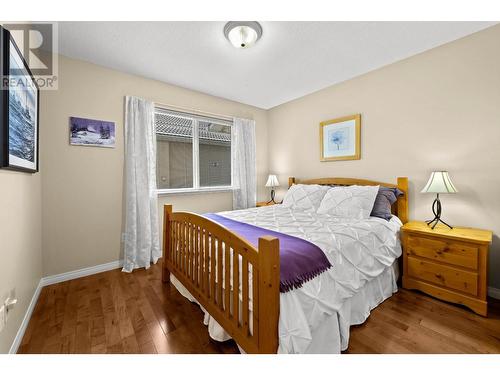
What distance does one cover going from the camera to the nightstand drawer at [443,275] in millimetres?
1731

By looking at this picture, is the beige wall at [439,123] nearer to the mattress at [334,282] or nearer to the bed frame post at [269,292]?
the mattress at [334,282]

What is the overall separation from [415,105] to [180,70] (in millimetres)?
2679

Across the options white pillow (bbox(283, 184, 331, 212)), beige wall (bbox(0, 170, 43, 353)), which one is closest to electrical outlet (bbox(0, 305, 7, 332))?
beige wall (bbox(0, 170, 43, 353))

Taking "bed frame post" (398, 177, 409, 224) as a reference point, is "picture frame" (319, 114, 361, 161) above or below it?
above

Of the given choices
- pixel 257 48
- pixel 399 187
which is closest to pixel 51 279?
pixel 257 48

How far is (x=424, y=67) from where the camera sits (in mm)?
2273

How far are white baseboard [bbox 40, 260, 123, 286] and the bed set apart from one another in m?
0.83

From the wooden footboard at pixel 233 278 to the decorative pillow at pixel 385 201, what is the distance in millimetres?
1690

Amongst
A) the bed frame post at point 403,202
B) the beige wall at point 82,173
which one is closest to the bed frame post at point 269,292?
the bed frame post at point 403,202

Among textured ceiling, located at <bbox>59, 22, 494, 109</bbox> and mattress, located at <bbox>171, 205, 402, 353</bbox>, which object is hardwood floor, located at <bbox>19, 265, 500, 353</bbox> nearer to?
mattress, located at <bbox>171, 205, 402, 353</bbox>

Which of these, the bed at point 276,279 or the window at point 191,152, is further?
the window at point 191,152

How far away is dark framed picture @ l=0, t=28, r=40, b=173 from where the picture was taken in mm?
1181
